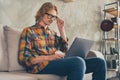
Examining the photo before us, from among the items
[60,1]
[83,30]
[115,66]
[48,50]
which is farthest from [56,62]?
[115,66]

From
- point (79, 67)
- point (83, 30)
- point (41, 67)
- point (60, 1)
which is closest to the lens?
point (79, 67)

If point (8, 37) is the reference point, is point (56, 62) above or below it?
below

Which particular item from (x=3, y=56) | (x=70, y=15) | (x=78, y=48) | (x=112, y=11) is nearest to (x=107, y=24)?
(x=112, y=11)

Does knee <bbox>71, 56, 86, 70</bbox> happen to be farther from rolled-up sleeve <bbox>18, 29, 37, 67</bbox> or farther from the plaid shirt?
rolled-up sleeve <bbox>18, 29, 37, 67</bbox>

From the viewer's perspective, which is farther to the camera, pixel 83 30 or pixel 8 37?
pixel 83 30

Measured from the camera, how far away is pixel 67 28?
3453mm

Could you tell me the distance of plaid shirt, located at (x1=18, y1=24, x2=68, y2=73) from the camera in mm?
1887

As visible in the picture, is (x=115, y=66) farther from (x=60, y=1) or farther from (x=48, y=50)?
(x=48, y=50)

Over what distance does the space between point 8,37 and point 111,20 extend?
7.81ft

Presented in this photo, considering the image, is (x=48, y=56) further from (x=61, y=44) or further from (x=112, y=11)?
(x=112, y=11)

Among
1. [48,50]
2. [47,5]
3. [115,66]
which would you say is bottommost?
[115,66]

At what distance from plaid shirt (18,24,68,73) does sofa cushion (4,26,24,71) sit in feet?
0.22

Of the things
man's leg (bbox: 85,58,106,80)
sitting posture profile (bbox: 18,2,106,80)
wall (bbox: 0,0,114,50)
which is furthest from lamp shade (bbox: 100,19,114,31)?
man's leg (bbox: 85,58,106,80)

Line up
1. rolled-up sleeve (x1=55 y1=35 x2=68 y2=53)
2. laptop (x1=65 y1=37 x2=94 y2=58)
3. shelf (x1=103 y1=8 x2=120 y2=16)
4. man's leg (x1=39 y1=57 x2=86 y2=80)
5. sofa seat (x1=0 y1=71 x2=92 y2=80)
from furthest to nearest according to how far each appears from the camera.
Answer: shelf (x1=103 y1=8 x2=120 y2=16) < rolled-up sleeve (x1=55 y1=35 x2=68 y2=53) < laptop (x1=65 y1=37 x2=94 y2=58) < man's leg (x1=39 y1=57 x2=86 y2=80) < sofa seat (x1=0 y1=71 x2=92 y2=80)
